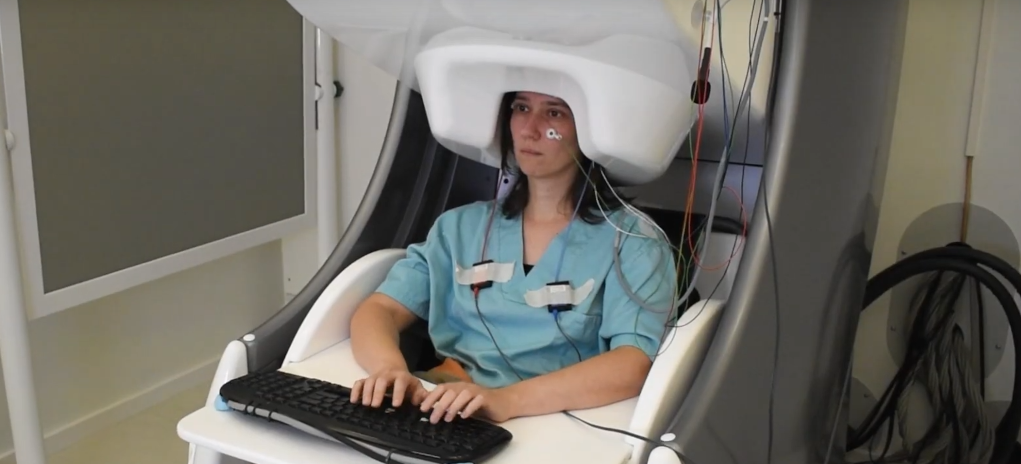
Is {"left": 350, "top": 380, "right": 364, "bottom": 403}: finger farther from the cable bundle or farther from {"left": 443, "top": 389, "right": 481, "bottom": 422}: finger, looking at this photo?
the cable bundle

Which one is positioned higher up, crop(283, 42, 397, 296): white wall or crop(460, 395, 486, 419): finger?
crop(283, 42, 397, 296): white wall

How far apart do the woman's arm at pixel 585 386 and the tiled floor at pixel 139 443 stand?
0.87 metres

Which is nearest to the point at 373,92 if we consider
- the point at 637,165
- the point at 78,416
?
the point at 78,416

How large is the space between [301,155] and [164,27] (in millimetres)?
419

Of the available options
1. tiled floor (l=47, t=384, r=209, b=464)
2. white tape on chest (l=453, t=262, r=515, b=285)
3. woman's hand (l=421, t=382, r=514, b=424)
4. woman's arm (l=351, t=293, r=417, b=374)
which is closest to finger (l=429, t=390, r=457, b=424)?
woman's hand (l=421, t=382, r=514, b=424)

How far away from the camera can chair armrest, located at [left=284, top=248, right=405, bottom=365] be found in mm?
1051

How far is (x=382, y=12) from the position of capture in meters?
0.95

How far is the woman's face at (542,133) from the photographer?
1.05 meters

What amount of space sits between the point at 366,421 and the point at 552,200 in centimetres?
41

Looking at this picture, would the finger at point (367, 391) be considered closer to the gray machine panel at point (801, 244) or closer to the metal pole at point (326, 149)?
the gray machine panel at point (801, 244)

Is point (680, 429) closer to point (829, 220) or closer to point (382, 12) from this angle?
point (829, 220)

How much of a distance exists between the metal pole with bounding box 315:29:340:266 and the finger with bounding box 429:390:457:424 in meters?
0.90

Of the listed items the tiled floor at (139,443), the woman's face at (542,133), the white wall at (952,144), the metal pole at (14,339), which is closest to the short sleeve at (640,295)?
the woman's face at (542,133)

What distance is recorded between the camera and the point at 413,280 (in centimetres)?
113
